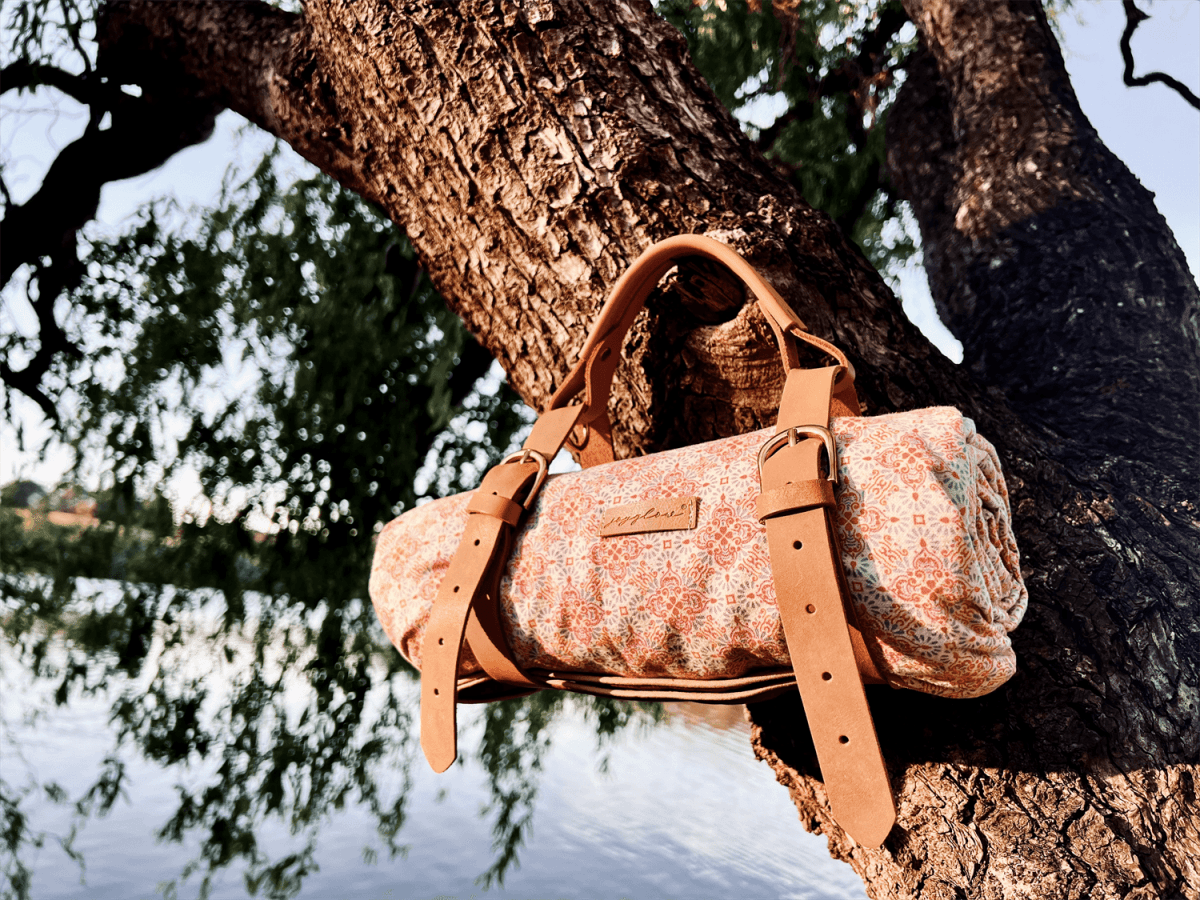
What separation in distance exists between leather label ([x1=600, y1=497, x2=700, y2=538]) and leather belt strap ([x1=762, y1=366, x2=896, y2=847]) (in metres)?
0.09

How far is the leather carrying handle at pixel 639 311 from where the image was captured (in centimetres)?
96

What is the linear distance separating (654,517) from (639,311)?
0.40 m

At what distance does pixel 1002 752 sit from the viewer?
92cm

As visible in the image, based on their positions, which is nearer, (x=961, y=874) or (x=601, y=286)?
(x=961, y=874)

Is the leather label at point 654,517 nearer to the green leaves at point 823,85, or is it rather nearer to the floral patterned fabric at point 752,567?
the floral patterned fabric at point 752,567

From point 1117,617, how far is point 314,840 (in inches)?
93.3

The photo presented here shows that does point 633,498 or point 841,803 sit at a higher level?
point 633,498

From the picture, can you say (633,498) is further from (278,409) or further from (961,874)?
(278,409)

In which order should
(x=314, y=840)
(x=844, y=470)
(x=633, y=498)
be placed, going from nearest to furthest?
(x=844, y=470), (x=633, y=498), (x=314, y=840)

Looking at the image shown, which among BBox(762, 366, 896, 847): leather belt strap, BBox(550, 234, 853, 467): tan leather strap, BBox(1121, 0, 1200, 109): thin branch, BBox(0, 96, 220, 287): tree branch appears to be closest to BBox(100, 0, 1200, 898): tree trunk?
BBox(550, 234, 853, 467): tan leather strap

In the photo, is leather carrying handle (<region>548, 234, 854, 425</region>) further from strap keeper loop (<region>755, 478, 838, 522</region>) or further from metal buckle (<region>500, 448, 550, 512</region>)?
strap keeper loop (<region>755, 478, 838, 522</region>)

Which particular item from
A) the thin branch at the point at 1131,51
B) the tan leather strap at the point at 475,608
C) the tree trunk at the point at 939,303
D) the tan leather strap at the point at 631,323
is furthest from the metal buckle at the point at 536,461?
the thin branch at the point at 1131,51

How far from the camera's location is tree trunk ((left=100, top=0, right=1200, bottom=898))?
0.92m

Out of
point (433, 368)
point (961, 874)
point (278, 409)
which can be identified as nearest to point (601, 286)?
point (961, 874)
